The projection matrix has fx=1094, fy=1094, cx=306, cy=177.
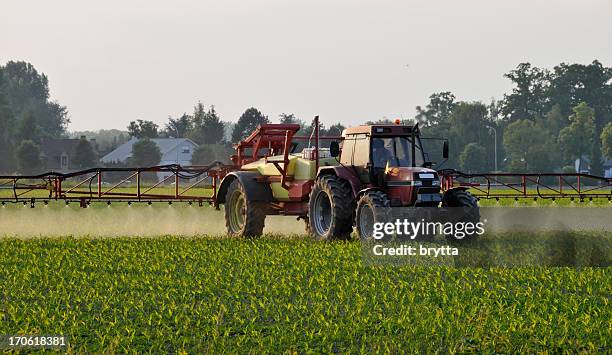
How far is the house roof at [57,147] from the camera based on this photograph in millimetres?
121125

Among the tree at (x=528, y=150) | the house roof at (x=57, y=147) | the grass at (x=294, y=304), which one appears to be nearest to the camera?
the grass at (x=294, y=304)

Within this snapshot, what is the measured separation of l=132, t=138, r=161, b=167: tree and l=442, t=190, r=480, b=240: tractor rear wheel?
81007 millimetres

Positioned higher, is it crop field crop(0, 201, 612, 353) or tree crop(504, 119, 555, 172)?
tree crop(504, 119, 555, 172)

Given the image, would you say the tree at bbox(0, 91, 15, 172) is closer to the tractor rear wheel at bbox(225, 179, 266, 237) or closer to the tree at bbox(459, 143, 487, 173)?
the tree at bbox(459, 143, 487, 173)

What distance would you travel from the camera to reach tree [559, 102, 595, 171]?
96.8 m

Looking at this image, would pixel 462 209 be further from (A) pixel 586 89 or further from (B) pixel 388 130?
(A) pixel 586 89

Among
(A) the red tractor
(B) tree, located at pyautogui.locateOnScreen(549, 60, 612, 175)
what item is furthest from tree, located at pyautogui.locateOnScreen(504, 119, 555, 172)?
(A) the red tractor

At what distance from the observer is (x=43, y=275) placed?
15.3 metres

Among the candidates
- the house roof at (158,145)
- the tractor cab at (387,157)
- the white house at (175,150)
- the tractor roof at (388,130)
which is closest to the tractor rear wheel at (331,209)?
the tractor cab at (387,157)

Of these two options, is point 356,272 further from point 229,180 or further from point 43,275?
point 229,180

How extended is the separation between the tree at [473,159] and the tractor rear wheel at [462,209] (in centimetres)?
7707

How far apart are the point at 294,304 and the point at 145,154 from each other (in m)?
88.0

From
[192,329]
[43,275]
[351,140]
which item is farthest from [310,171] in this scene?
[192,329]

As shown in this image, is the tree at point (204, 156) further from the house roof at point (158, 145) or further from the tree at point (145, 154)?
the house roof at point (158, 145)
